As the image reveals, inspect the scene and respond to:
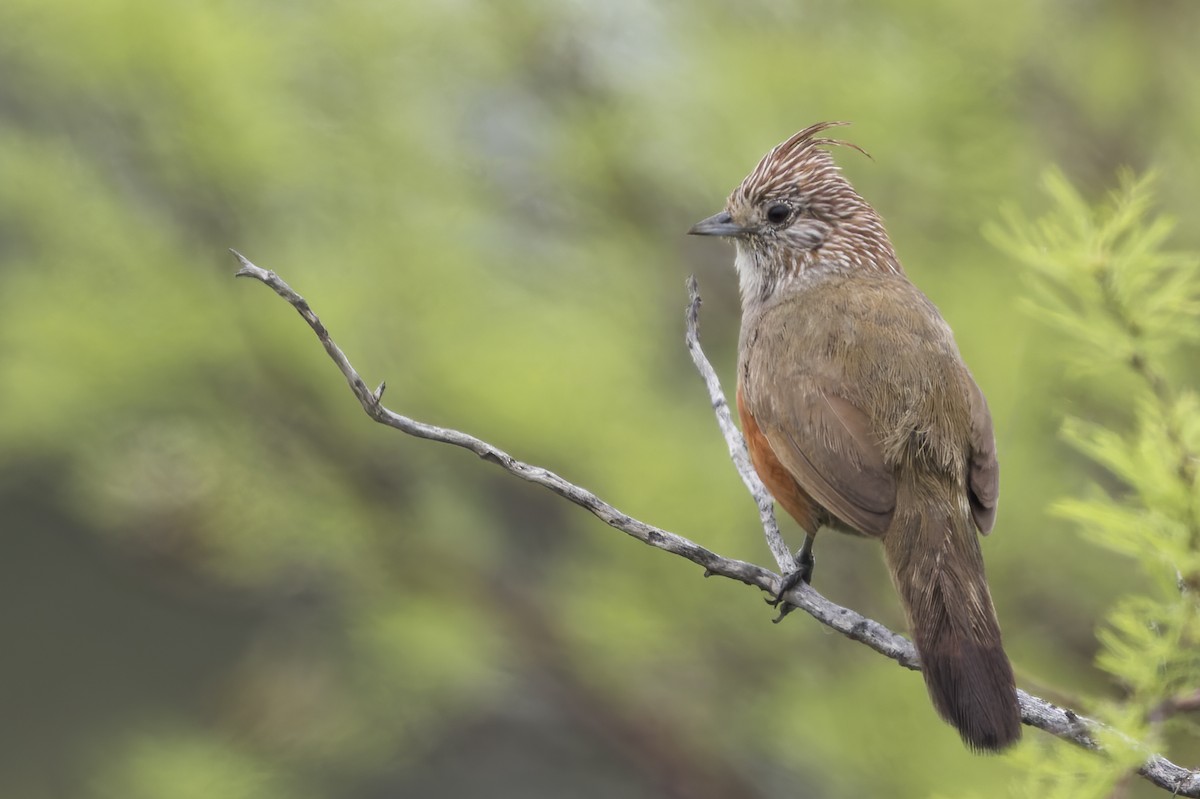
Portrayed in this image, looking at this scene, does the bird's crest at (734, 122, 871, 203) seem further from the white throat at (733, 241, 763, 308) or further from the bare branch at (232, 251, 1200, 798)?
the bare branch at (232, 251, 1200, 798)

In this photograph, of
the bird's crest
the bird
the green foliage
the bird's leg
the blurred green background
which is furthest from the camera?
the blurred green background

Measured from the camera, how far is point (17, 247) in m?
3.95

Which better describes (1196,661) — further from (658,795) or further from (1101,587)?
(658,795)

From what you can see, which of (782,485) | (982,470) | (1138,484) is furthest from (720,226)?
(1138,484)

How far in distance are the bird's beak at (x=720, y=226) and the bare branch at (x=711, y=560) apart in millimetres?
863

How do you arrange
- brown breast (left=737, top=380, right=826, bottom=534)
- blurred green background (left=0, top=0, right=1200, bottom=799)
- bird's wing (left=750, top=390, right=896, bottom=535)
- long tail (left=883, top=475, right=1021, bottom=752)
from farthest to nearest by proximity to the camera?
blurred green background (left=0, top=0, right=1200, bottom=799) < brown breast (left=737, top=380, right=826, bottom=534) < bird's wing (left=750, top=390, right=896, bottom=535) < long tail (left=883, top=475, right=1021, bottom=752)

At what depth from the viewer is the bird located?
6.14 ft

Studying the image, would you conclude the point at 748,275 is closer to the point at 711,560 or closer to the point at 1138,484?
the point at 711,560

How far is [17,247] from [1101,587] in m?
3.11

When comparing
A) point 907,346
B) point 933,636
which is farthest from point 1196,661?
point 907,346

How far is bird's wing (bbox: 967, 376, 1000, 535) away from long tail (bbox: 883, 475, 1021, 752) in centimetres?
5

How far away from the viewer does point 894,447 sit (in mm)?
2158

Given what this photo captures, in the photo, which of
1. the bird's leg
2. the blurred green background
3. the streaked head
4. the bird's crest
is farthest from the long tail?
→ the blurred green background

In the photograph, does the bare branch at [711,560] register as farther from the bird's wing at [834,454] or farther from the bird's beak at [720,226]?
the bird's beak at [720,226]
